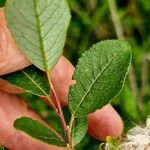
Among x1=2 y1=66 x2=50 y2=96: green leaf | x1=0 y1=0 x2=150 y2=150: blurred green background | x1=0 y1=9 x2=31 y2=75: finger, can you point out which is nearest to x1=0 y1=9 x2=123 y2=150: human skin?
x1=0 y1=9 x2=31 y2=75: finger

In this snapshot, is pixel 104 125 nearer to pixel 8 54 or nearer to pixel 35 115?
pixel 35 115

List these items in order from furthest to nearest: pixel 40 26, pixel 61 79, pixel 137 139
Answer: pixel 61 79 → pixel 137 139 → pixel 40 26

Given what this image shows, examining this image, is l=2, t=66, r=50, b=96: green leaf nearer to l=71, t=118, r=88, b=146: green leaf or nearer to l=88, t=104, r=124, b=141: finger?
l=71, t=118, r=88, b=146: green leaf

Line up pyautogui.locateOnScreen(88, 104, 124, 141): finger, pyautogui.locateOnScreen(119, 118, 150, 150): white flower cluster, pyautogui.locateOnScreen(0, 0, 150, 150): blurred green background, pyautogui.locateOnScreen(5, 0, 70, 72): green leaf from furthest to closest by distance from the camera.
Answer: pyautogui.locateOnScreen(0, 0, 150, 150): blurred green background
pyautogui.locateOnScreen(88, 104, 124, 141): finger
pyautogui.locateOnScreen(119, 118, 150, 150): white flower cluster
pyautogui.locateOnScreen(5, 0, 70, 72): green leaf

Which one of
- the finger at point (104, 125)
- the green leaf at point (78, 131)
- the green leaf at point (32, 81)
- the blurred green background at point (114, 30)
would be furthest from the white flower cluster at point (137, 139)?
the blurred green background at point (114, 30)

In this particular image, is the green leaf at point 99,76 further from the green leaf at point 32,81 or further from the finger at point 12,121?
the finger at point 12,121

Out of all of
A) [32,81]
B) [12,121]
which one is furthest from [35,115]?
[32,81]

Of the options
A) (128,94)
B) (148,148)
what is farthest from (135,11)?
(148,148)

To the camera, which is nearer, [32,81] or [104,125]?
[32,81]
